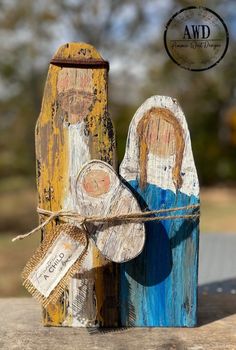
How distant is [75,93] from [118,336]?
55cm

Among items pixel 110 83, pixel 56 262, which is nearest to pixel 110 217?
pixel 56 262

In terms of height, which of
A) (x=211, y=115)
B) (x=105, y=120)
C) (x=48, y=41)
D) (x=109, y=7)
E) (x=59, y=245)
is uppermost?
(x=109, y=7)

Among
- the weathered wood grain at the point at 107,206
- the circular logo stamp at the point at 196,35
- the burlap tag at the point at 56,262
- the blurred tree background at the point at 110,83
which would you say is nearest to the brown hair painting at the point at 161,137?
the weathered wood grain at the point at 107,206

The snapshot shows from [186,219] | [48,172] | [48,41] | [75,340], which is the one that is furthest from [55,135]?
[48,41]

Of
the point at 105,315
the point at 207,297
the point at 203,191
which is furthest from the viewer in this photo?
the point at 203,191

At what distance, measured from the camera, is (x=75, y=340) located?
109 cm

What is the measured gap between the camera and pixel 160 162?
3.67ft

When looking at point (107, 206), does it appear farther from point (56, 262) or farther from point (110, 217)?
point (56, 262)

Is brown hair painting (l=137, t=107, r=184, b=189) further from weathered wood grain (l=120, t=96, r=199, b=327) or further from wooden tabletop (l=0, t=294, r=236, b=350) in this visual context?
wooden tabletop (l=0, t=294, r=236, b=350)

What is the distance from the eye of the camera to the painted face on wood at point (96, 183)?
1033 millimetres

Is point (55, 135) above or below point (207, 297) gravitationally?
above

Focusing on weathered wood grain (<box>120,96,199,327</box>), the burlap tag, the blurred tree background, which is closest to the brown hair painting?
weathered wood grain (<box>120,96,199,327</box>)

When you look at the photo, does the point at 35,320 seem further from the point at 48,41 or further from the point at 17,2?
the point at 17,2

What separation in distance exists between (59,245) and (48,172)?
0.56 ft
